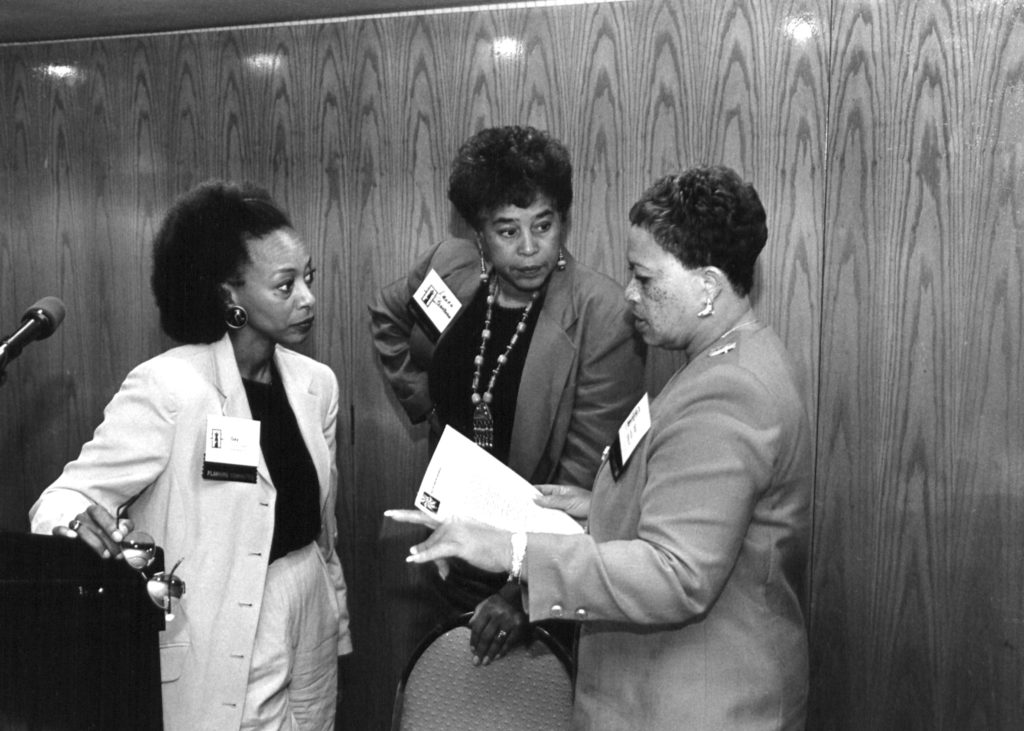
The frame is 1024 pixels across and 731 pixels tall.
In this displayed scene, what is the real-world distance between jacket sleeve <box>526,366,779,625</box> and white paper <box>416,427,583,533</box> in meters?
0.46

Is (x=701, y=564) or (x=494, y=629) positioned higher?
(x=701, y=564)

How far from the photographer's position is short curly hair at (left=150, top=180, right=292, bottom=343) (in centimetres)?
225

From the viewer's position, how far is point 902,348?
268cm

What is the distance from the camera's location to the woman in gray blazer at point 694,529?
1.63 meters

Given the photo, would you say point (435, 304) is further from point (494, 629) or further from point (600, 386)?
point (494, 629)

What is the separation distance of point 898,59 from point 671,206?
1125 millimetres

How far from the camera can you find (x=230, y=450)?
7.22 feet

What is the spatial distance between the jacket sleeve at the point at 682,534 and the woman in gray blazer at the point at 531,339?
909 mm

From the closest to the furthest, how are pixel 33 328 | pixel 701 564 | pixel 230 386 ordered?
1. pixel 701 564
2. pixel 33 328
3. pixel 230 386

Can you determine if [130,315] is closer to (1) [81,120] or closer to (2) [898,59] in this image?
(1) [81,120]

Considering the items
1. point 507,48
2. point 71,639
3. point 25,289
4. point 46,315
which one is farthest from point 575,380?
point 25,289

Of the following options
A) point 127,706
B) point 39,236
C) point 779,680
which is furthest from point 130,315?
point 779,680

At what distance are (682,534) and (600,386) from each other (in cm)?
100

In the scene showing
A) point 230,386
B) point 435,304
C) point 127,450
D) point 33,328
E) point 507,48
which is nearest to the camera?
point 33,328
